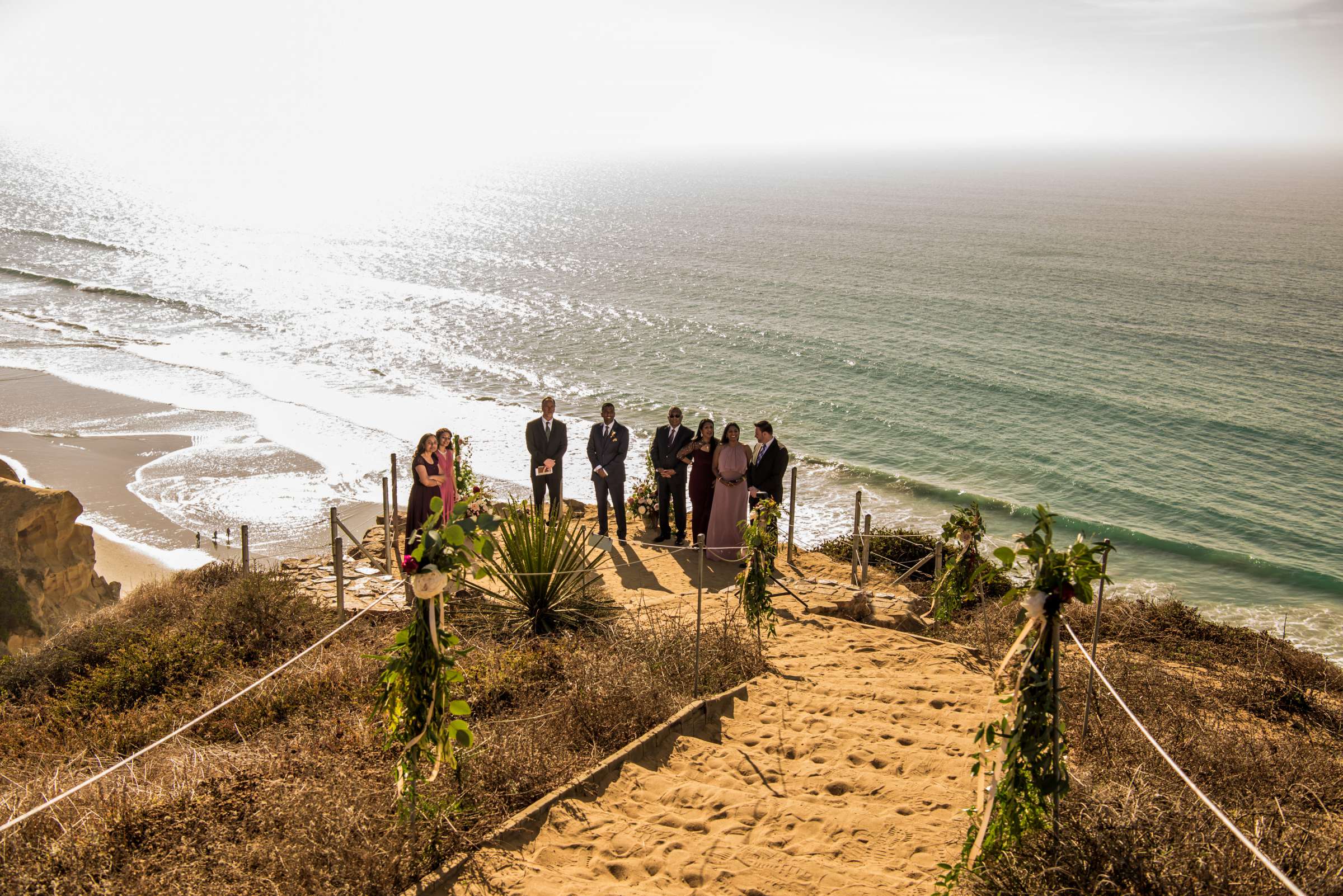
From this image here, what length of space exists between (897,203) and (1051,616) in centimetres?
9990

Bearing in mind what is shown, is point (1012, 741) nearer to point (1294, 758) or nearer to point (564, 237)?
point (1294, 758)

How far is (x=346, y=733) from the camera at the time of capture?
6.05 m

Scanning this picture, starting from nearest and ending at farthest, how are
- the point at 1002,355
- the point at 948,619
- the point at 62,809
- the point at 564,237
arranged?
the point at 62,809 < the point at 948,619 < the point at 1002,355 < the point at 564,237

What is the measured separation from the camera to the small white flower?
14.0ft

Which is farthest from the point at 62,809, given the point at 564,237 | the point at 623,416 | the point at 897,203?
the point at 897,203

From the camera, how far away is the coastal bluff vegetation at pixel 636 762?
4492mm

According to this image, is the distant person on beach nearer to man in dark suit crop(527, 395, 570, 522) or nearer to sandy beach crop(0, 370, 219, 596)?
man in dark suit crop(527, 395, 570, 522)

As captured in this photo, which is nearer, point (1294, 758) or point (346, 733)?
point (346, 733)

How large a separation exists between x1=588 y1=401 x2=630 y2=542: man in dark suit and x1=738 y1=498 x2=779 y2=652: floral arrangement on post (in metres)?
3.49

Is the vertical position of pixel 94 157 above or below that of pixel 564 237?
above

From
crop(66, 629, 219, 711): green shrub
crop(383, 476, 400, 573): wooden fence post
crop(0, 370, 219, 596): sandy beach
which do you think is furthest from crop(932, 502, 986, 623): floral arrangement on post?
crop(0, 370, 219, 596): sandy beach

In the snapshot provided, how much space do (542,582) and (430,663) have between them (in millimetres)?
3483

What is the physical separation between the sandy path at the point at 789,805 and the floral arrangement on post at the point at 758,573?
0.62 metres

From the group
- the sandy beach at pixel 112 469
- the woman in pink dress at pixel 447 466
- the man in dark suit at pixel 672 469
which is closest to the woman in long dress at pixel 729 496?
the man in dark suit at pixel 672 469
